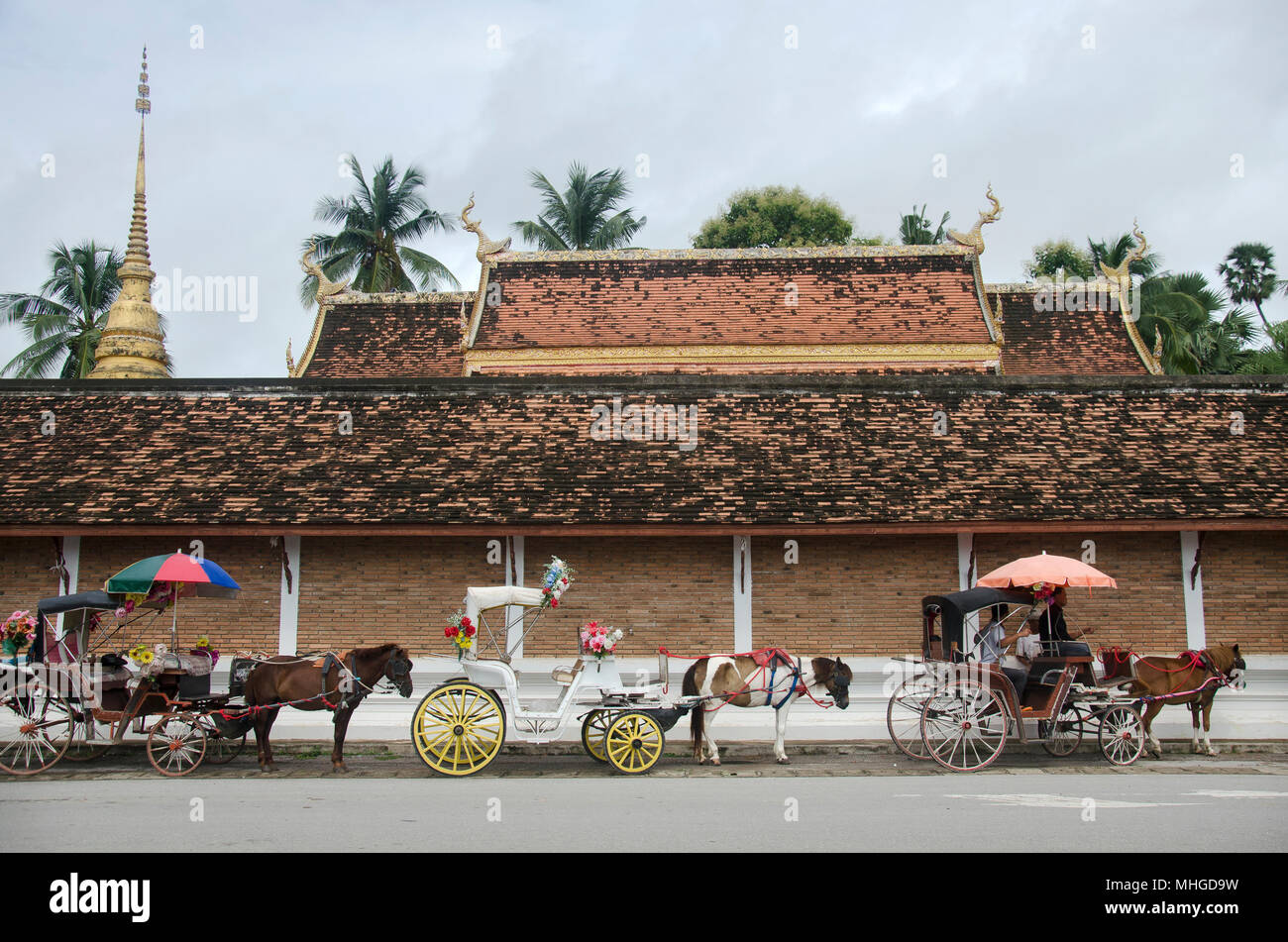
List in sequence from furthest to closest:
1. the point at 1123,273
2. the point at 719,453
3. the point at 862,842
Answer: the point at 1123,273, the point at 719,453, the point at 862,842

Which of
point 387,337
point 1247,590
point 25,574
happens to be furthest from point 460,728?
point 387,337

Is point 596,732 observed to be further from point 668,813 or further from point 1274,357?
point 1274,357

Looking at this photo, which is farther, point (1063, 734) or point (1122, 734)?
point (1063, 734)

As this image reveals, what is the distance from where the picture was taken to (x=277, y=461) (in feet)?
48.4

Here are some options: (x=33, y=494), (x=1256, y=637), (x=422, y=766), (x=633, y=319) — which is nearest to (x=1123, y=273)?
(x=633, y=319)

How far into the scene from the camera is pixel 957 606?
11844 mm

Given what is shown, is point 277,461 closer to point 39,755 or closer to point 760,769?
point 39,755

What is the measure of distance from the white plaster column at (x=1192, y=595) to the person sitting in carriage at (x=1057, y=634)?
215 centimetres

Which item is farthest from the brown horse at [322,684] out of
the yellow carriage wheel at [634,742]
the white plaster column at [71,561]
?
the white plaster column at [71,561]

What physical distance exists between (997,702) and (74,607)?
31.6ft

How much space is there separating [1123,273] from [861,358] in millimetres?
7822

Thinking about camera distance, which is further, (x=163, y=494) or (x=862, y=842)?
(x=163, y=494)

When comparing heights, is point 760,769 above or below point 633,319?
below

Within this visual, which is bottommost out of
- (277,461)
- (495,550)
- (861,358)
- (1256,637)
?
(1256,637)
